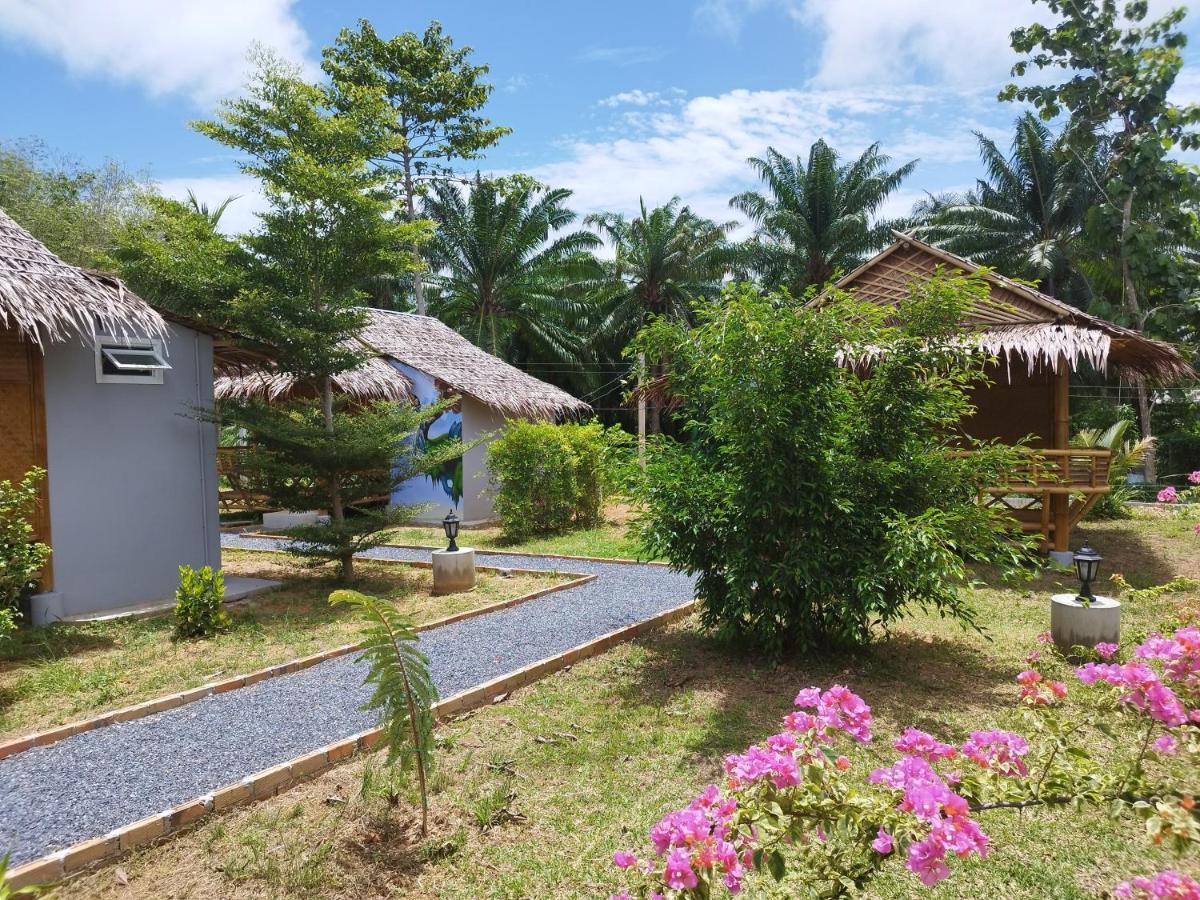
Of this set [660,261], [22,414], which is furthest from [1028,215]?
[22,414]

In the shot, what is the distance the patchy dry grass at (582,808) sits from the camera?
3135mm

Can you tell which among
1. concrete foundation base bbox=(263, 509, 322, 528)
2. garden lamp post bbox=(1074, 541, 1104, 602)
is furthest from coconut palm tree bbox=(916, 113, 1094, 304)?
concrete foundation base bbox=(263, 509, 322, 528)

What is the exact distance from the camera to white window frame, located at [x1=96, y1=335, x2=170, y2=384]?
24.8 feet

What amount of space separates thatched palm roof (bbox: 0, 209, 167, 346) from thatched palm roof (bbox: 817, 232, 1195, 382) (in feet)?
25.8

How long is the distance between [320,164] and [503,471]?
6.19 metres

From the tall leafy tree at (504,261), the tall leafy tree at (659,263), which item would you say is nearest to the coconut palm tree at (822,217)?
the tall leafy tree at (659,263)

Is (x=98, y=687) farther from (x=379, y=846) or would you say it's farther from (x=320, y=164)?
(x=320, y=164)

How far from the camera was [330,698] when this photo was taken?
5.29 m

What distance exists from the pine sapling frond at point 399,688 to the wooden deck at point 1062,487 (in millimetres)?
8580

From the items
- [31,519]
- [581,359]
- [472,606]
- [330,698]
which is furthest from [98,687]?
[581,359]

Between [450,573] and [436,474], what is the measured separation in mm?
6560

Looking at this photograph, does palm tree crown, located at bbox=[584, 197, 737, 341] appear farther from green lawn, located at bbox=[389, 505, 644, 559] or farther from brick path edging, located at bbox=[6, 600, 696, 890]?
brick path edging, located at bbox=[6, 600, 696, 890]

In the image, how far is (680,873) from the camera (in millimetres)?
1943

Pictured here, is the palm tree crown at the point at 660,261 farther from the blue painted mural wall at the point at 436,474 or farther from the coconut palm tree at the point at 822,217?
the blue painted mural wall at the point at 436,474
